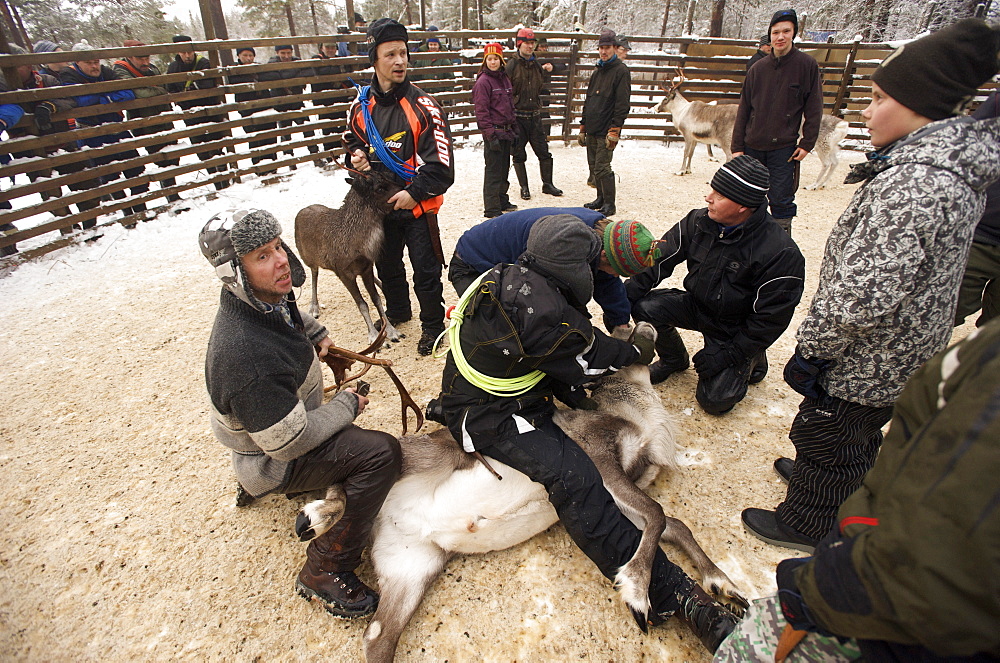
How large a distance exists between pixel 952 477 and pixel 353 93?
32.4 feet

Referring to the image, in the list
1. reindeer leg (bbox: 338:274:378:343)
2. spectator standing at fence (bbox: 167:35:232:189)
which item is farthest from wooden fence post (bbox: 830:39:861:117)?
spectator standing at fence (bbox: 167:35:232:189)

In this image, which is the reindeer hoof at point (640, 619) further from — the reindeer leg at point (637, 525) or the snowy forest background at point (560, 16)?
the snowy forest background at point (560, 16)

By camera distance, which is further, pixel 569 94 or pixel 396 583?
pixel 569 94

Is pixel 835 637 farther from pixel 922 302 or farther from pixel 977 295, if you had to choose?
pixel 977 295

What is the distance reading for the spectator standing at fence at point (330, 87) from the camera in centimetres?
861

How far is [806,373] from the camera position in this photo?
2.07 m

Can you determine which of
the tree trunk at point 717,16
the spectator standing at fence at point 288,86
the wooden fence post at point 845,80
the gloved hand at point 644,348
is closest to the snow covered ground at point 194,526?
the gloved hand at point 644,348

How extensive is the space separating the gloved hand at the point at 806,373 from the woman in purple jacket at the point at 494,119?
5.01 metres

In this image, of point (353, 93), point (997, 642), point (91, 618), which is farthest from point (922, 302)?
point (353, 93)

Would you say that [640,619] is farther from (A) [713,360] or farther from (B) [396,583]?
(A) [713,360]

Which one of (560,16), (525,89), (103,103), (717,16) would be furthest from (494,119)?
(560,16)

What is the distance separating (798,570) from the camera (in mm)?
1068

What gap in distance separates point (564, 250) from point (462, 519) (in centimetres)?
135

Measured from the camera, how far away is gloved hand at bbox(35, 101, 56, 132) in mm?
5457
